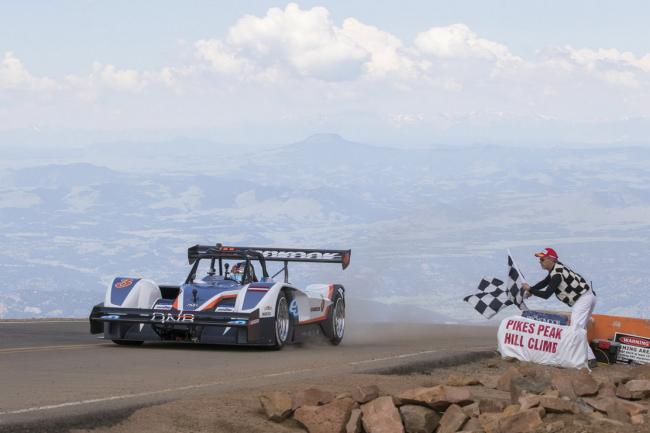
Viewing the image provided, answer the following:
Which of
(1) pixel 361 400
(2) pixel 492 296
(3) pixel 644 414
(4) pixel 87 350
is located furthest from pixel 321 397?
(2) pixel 492 296

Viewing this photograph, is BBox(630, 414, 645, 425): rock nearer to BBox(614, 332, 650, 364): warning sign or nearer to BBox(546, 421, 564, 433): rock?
BBox(546, 421, 564, 433): rock

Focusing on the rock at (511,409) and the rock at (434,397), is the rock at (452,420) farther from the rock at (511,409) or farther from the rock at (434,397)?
the rock at (511,409)

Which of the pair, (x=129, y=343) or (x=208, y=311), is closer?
(x=208, y=311)

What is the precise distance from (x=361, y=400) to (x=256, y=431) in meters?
0.98

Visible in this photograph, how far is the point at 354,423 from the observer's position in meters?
9.19

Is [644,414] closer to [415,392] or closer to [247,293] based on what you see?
[415,392]

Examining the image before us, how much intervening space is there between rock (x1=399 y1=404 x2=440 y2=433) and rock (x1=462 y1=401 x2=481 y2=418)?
254mm

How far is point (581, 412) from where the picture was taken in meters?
9.48

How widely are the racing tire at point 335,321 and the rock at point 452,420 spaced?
356 inches

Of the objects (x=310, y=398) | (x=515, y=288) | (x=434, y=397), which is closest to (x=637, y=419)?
(x=434, y=397)

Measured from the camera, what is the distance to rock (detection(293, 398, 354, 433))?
9219 millimetres

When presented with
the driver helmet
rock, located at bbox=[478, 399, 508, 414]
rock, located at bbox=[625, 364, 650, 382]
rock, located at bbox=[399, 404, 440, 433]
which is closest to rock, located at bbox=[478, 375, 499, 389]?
rock, located at bbox=[625, 364, 650, 382]

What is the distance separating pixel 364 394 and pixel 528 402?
1304 mm

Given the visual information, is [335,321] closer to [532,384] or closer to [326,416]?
[532,384]
